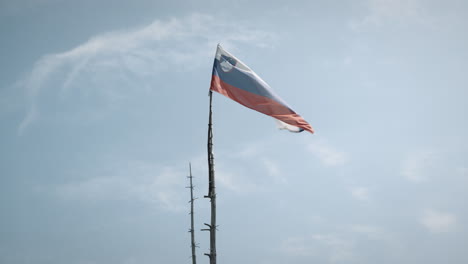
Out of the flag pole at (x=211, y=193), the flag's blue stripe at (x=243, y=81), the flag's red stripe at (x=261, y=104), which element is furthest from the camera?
the flag's blue stripe at (x=243, y=81)

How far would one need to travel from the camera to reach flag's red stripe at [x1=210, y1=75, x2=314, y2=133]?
2155cm

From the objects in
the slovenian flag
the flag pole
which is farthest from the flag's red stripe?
the flag pole

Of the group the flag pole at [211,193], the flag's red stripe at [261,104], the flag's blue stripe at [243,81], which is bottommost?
the flag pole at [211,193]

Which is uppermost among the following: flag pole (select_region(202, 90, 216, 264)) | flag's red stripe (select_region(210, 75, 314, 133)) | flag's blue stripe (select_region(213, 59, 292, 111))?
flag's blue stripe (select_region(213, 59, 292, 111))

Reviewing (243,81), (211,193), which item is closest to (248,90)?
(243,81)

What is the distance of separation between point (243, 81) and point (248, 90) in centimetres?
57

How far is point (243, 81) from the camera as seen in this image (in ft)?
73.1

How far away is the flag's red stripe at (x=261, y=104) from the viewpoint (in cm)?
2155

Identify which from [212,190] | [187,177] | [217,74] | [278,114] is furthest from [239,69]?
[187,177]

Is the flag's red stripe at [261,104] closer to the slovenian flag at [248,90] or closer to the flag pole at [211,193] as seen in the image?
the slovenian flag at [248,90]

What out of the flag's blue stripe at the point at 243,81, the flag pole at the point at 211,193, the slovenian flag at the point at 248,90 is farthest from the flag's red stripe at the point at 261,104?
the flag pole at the point at 211,193

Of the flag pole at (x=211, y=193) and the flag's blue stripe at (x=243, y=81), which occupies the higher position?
the flag's blue stripe at (x=243, y=81)

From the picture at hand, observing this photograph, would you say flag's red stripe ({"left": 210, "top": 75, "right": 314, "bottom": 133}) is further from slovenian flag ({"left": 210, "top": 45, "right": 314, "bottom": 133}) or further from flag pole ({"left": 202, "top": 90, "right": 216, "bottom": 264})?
flag pole ({"left": 202, "top": 90, "right": 216, "bottom": 264})

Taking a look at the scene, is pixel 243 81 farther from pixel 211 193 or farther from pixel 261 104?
pixel 211 193
